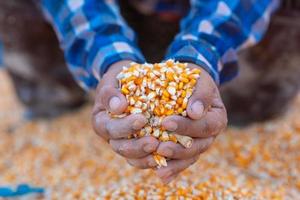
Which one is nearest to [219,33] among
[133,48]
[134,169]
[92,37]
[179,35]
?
[179,35]

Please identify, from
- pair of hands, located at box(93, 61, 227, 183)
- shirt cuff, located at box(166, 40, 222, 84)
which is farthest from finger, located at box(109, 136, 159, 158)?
shirt cuff, located at box(166, 40, 222, 84)

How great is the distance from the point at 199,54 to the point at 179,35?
0.13 m

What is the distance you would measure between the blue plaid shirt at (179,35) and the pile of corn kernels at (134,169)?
292 millimetres

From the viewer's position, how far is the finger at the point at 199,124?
3.51 ft

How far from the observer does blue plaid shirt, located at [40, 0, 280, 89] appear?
129 centimetres

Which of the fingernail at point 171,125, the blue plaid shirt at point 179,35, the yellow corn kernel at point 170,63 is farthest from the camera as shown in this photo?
the blue plaid shirt at point 179,35

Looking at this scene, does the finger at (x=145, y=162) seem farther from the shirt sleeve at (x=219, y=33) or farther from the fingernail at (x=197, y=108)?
the shirt sleeve at (x=219, y=33)

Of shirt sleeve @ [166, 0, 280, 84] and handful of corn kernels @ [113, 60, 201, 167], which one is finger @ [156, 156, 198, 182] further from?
shirt sleeve @ [166, 0, 280, 84]

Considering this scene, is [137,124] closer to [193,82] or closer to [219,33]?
[193,82]

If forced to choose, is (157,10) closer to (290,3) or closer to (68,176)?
(290,3)

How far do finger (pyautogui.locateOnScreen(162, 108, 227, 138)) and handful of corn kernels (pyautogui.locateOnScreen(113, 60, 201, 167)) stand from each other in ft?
0.06

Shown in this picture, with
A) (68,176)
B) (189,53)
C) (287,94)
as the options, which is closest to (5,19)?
(68,176)

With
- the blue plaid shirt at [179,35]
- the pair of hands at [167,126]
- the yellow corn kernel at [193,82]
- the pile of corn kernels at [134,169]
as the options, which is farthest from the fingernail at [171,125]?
the pile of corn kernels at [134,169]

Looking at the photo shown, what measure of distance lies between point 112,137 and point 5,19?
3.27ft
